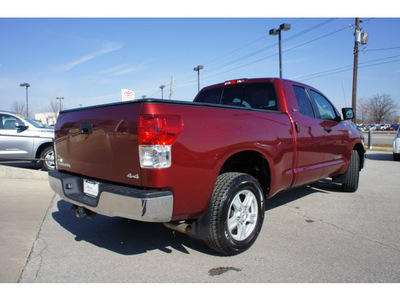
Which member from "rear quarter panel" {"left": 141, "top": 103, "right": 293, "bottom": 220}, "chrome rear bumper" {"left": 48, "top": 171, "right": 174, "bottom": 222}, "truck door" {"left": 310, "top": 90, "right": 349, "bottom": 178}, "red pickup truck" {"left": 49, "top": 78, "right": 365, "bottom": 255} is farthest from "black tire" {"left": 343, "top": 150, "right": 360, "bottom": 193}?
"chrome rear bumper" {"left": 48, "top": 171, "right": 174, "bottom": 222}

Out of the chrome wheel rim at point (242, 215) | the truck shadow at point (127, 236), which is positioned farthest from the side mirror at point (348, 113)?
the truck shadow at point (127, 236)

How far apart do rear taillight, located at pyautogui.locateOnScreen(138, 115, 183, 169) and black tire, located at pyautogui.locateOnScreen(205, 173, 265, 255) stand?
27.4 inches

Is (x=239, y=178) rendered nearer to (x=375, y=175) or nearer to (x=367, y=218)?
(x=367, y=218)

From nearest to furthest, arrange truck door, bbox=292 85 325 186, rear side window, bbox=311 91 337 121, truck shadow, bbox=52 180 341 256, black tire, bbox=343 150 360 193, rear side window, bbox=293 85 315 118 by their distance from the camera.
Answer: truck shadow, bbox=52 180 341 256
truck door, bbox=292 85 325 186
rear side window, bbox=293 85 315 118
rear side window, bbox=311 91 337 121
black tire, bbox=343 150 360 193

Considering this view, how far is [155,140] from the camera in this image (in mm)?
2369

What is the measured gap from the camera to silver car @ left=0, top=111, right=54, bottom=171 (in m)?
7.82

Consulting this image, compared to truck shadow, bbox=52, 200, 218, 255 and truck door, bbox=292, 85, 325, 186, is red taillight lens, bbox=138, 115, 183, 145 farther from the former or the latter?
truck door, bbox=292, 85, 325, 186

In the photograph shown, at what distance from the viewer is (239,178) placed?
2.99m

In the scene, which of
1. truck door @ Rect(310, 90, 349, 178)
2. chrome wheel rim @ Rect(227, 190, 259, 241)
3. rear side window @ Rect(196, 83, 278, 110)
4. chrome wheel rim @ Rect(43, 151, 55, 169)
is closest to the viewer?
chrome wheel rim @ Rect(227, 190, 259, 241)

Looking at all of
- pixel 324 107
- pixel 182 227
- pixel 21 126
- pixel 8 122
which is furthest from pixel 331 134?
pixel 8 122

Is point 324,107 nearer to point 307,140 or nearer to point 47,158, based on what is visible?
point 307,140

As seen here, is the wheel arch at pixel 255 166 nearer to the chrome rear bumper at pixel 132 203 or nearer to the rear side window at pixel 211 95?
the chrome rear bumper at pixel 132 203

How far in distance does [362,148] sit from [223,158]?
4137 millimetres

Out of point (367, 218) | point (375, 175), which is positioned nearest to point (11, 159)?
point (367, 218)
